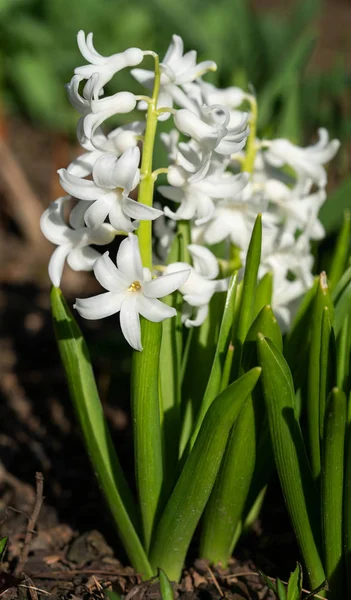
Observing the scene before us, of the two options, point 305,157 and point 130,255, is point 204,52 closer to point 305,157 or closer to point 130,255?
point 305,157

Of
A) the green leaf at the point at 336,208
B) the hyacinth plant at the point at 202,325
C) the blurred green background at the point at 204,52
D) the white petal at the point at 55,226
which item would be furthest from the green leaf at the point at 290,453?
the green leaf at the point at 336,208

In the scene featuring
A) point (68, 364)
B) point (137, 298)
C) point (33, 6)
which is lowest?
point (68, 364)

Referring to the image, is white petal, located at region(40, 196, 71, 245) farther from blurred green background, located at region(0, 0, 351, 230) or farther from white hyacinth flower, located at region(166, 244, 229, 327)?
blurred green background, located at region(0, 0, 351, 230)

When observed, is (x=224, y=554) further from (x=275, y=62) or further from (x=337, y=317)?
(x=275, y=62)

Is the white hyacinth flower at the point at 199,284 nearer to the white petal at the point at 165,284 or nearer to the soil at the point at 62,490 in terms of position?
the white petal at the point at 165,284

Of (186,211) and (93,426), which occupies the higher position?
(186,211)

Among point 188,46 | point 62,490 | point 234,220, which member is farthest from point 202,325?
point 188,46

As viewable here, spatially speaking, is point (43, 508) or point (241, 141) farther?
point (43, 508)

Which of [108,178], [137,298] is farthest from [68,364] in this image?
[108,178]
